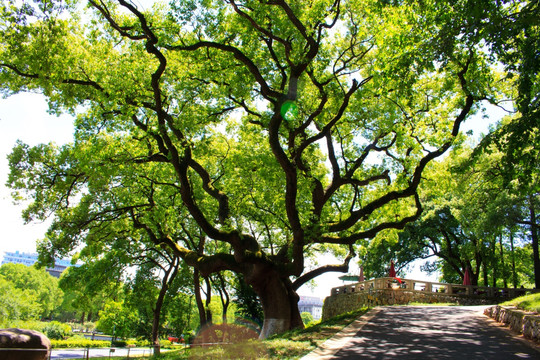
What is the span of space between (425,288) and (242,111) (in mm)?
14564

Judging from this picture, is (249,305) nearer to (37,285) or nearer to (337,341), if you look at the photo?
(337,341)

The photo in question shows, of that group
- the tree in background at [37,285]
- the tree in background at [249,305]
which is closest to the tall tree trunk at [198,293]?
the tree in background at [249,305]

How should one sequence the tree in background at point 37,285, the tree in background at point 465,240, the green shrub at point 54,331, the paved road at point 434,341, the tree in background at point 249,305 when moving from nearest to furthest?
1. the paved road at point 434,341
2. the tree in background at point 465,240
3. the tree in background at point 249,305
4. the green shrub at point 54,331
5. the tree in background at point 37,285

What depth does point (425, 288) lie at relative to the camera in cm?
2178

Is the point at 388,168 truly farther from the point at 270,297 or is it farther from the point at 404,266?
the point at 404,266

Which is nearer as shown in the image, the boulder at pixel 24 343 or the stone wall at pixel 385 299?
the boulder at pixel 24 343

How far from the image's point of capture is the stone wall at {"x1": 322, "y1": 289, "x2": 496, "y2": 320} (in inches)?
751

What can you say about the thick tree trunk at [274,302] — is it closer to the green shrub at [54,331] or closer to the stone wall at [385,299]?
the stone wall at [385,299]

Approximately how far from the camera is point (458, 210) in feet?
84.7

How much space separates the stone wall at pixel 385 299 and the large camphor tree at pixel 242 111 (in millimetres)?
2430

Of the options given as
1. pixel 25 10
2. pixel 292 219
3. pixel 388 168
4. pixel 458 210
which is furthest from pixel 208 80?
pixel 458 210

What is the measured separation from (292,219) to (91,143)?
7.55 m

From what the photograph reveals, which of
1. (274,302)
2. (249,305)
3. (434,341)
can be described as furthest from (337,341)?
(249,305)

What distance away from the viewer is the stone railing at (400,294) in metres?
19.3
